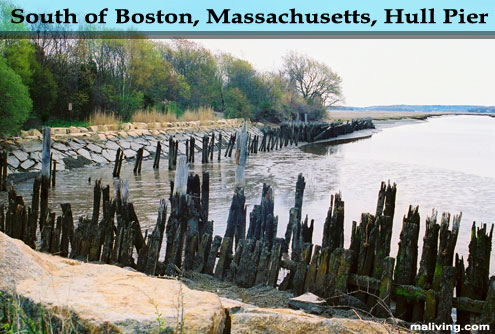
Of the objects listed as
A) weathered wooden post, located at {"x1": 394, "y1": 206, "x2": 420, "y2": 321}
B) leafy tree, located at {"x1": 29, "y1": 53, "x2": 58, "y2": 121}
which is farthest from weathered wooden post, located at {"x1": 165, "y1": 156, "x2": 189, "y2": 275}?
leafy tree, located at {"x1": 29, "y1": 53, "x2": 58, "y2": 121}

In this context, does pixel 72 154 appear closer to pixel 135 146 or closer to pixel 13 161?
pixel 13 161

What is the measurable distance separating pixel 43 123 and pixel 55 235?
1779 cm

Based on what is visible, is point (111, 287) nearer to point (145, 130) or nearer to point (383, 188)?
point (383, 188)

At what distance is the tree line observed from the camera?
22.2 m

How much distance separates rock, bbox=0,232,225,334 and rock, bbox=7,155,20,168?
13472 millimetres

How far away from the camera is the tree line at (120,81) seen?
2222 centimetres

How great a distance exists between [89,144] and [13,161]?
14.5ft

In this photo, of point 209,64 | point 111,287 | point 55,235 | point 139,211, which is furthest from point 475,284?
point 209,64

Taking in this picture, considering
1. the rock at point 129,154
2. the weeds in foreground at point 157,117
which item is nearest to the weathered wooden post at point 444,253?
the rock at point 129,154

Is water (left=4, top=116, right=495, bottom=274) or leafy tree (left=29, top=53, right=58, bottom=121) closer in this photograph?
water (left=4, top=116, right=495, bottom=274)

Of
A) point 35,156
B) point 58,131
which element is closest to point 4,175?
point 35,156

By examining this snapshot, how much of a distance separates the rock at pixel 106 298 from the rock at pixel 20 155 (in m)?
14.0

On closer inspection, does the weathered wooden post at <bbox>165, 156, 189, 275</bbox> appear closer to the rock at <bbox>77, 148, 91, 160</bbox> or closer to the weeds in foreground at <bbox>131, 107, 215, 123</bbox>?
the rock at <bbox>77, 148, 91, 160</bbox>

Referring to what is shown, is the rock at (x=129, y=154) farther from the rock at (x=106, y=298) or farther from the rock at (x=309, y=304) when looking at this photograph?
the rock at (x=106, y=298)
